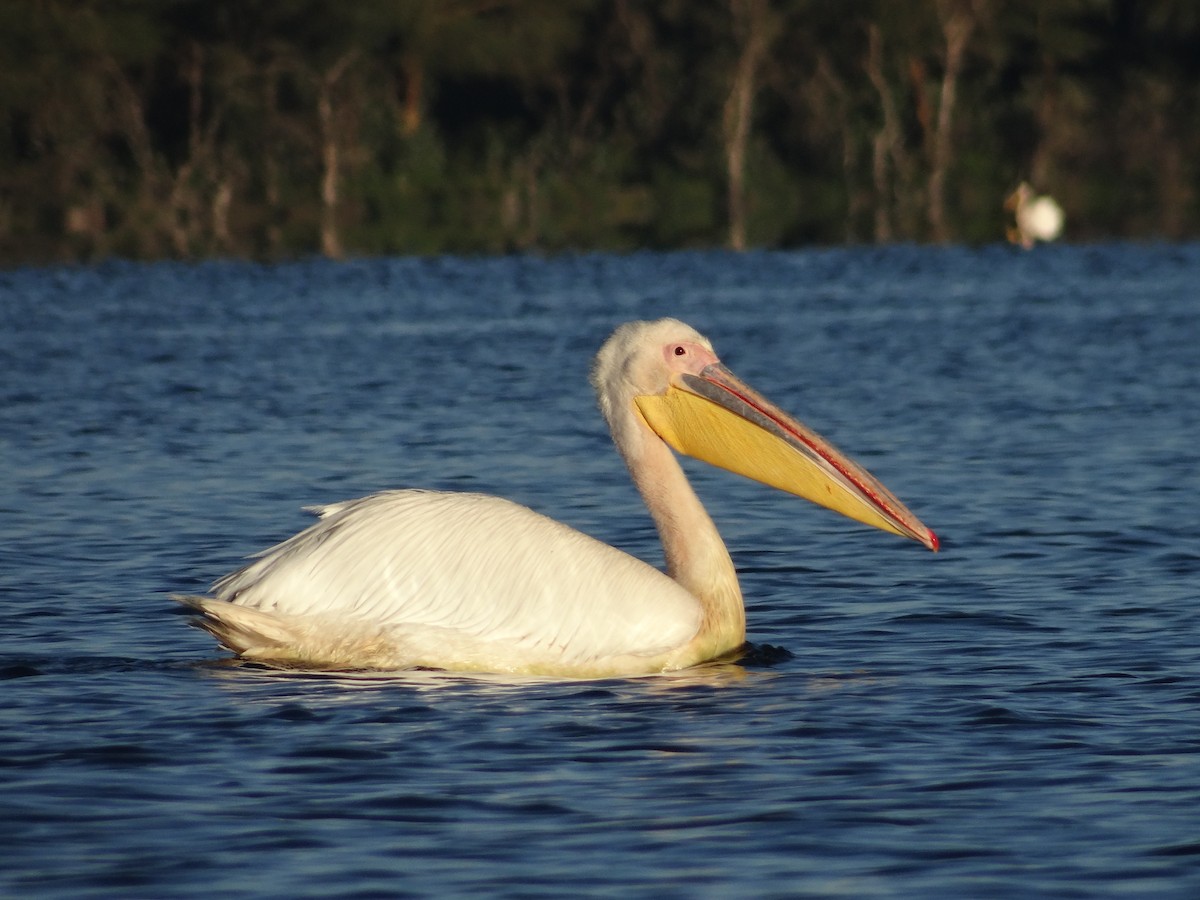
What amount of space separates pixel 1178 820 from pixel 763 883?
3.30 feet

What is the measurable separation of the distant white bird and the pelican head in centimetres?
3049

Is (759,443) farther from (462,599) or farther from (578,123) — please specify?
(578,123)

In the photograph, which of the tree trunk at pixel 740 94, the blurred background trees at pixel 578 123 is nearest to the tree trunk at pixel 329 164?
the blurred background trees at pixel 578 123

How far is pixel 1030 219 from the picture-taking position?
3722cm

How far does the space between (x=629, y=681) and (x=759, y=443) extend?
38.8 inches

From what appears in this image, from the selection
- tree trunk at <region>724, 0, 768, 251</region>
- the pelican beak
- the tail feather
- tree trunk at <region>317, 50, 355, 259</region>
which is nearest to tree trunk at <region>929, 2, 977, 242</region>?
tree trunk at <region>724, 0, 768, 251</region>

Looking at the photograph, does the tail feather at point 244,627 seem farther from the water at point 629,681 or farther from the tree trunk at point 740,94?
the tree trunk at point 740,94

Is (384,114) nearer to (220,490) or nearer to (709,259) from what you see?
Answer: (709,259)

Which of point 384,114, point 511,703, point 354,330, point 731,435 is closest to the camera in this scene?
point 511,703

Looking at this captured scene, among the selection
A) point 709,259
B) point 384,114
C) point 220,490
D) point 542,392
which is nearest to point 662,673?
point 220,490

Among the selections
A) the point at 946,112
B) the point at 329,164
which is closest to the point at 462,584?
Answer: the point at 329,164

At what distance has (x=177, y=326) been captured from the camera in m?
21.9

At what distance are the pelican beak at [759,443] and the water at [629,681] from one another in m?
0.47

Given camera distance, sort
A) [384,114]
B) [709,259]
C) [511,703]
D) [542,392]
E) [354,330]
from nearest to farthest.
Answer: [511,703] → [542,392] → [354,330] → [709,259] → [384,114]
